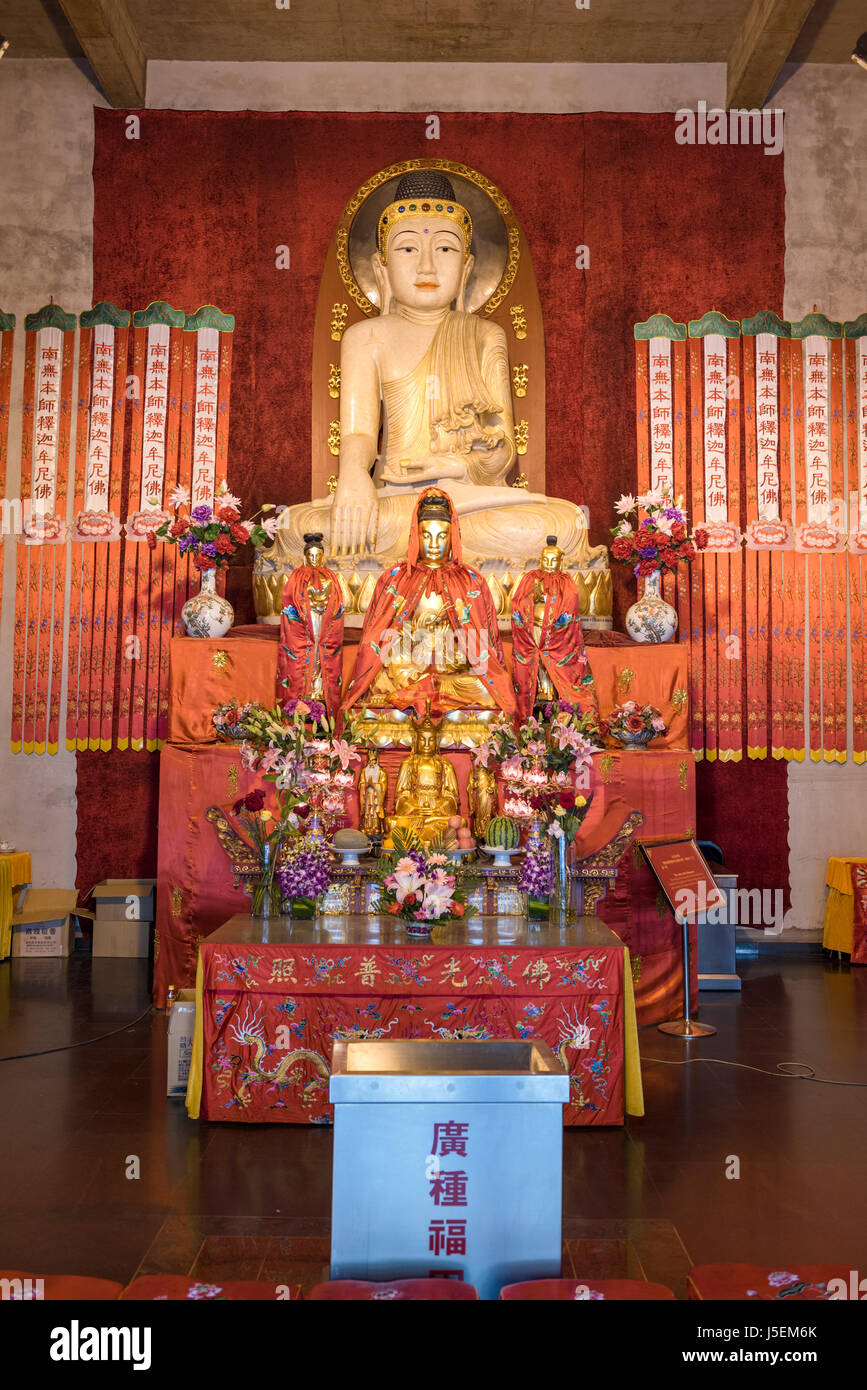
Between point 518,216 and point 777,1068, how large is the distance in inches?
239

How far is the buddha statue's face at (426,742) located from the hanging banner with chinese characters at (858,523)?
3413 millimetres

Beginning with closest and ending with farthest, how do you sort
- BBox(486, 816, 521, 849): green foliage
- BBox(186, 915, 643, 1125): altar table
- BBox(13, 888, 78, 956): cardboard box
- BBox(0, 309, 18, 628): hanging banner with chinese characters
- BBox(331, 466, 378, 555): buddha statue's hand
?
BBox(186, 915, 643, 1125): altar table, BBox(486, 816, 521, 849): green foliage, BBox(13, 888, 78, 956): cardboard box, BBox(331, 466, 378, 555): buddha statue's hand, BBox(0, 309, 18, 628): hanging banner with chinese characters

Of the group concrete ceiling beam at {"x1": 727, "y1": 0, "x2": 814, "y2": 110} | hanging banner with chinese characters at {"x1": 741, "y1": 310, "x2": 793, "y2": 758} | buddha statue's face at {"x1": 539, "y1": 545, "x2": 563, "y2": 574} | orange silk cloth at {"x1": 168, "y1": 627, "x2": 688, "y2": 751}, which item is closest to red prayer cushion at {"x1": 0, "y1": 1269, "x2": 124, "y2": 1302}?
orange silk cloth at {"x1": 168, "y1": 627, "x2": 688, "y2": 751}

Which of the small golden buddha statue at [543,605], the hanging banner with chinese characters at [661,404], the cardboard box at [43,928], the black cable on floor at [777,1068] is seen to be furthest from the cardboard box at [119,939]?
the hanging banner with chinese characters at [661,404]

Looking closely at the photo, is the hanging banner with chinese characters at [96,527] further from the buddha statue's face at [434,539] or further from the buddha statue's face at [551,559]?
the buddha statue's face at [551,559]

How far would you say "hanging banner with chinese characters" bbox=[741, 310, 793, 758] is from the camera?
758 centimetres

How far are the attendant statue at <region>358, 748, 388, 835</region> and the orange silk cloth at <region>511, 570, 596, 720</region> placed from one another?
93 centimetres

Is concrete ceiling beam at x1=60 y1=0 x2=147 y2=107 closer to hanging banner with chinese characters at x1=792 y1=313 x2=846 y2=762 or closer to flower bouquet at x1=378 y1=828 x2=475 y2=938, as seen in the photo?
hanging banner with chinese characters at x1=792 y1=313 x2=846 y2=762

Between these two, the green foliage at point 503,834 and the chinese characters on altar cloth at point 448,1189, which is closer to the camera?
the chinese characters on altar cloth at point 448,1189

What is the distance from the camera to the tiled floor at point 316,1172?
9.70 ft

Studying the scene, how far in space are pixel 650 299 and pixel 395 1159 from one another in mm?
6874

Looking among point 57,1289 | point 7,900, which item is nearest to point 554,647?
point 7,900
